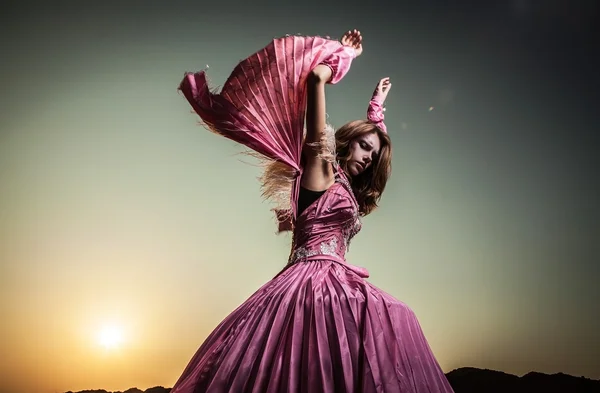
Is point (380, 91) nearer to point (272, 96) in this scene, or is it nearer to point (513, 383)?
point (272, 96)

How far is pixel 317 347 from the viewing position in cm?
113

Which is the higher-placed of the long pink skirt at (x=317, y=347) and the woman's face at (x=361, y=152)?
the woman's face at (x=361, y=152)

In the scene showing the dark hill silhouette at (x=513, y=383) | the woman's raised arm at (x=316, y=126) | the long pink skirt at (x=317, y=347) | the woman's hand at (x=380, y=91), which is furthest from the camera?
the dark hill silhouette at (x=513, y=383)

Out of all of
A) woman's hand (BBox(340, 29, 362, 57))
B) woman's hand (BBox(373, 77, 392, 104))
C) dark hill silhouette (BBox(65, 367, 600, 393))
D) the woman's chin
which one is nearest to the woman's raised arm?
woman's hand (BBox(340, 29, 362, 57))

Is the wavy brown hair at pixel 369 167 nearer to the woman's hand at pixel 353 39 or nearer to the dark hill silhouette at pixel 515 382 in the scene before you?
the woman's hand at pixel 353 39

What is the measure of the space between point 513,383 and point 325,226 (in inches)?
80.6

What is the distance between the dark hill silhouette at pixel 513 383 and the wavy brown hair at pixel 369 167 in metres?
Result: 1.56

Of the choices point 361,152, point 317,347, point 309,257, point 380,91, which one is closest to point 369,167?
point 361,152

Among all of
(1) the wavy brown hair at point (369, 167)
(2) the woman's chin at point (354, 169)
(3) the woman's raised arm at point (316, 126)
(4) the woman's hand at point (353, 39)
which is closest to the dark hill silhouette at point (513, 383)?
(1) the wavy brown hair at point (369, 167)

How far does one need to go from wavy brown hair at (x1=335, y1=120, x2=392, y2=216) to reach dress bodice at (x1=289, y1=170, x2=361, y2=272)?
0.60ft

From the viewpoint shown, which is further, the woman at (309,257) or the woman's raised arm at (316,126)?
the woman's raised arm at (316,126)

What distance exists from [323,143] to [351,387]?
65 cm

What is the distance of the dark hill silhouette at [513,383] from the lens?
285cm

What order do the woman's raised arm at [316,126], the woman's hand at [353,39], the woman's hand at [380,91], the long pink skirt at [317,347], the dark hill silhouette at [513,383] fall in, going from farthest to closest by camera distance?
1. the dark hill silhouette at [513,383]
2. the woman's hand at [380,91]
3. the woman's hand at [353,39]
4. the woman's raised arm at [316,126]
5. the long pink skirt at [317,347]
